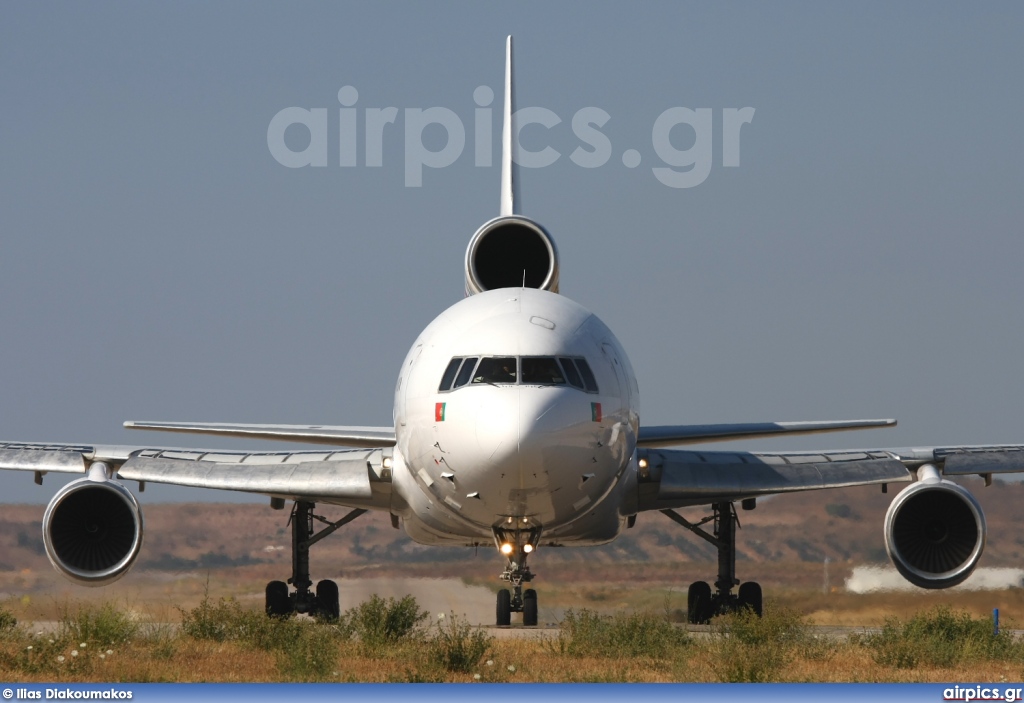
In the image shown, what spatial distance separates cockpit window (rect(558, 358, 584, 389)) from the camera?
1557 centimetres

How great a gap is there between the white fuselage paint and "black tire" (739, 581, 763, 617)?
5.42m

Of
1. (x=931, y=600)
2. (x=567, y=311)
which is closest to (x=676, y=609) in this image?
(x=931, y=600)

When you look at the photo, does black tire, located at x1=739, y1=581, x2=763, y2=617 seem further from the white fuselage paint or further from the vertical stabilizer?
the vertical stabilizer

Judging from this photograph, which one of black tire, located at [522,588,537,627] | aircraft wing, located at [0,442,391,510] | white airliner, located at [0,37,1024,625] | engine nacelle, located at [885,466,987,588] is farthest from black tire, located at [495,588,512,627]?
engine nacelle, located at [885,466,987,588]

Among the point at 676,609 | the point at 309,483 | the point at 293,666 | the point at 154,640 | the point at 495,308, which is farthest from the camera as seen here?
the point at 676,609

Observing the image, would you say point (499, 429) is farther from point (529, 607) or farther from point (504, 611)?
point (504, 611)

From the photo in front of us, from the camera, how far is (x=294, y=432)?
20.5 metres

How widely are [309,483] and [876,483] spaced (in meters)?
7.47

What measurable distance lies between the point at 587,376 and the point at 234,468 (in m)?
6.74

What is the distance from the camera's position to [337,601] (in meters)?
23.5

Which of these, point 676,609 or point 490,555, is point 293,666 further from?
point 490,555

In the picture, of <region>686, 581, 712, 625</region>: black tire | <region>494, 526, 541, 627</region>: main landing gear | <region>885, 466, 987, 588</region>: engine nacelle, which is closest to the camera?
<region>494, 526, 541, 627</region>: main landing gear

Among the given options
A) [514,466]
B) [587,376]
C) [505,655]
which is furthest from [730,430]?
[514,466]

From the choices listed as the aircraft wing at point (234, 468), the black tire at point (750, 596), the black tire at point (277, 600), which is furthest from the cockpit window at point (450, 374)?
the black tire at point (750, 596)
